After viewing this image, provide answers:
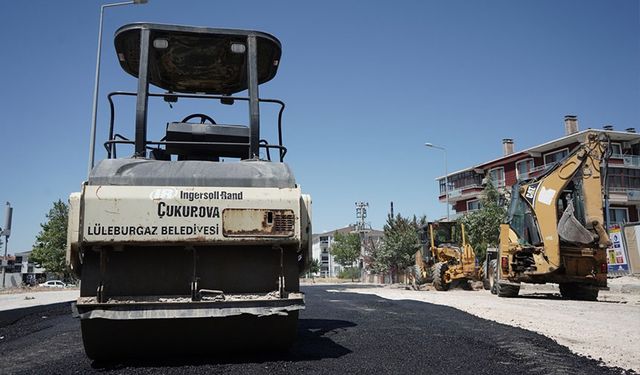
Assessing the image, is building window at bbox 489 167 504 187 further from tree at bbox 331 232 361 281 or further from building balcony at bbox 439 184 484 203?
tree at bbox 331 232 361 281

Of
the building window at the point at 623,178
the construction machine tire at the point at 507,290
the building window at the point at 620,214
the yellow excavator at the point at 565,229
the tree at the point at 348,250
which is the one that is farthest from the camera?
the tree at the point at 348,250

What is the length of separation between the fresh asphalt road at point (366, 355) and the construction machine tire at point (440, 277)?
41.8 feet

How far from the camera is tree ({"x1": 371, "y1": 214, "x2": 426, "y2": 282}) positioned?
1490 inches

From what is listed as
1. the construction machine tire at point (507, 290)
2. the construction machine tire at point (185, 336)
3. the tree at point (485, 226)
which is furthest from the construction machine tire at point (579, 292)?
the tree at point (485, 226)

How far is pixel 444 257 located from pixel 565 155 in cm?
1748

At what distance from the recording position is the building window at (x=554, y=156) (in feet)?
128

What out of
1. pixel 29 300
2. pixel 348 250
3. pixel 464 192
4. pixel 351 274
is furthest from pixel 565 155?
pixel 348 250

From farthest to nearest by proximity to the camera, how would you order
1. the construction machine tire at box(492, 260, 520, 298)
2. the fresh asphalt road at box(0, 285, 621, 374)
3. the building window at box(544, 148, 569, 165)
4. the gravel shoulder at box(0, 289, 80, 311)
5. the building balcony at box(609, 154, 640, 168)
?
the building window at box(544, 148, 569, 165) → the building balcony at box(609, 154, 640, 168) → the gravel shoulder at box(0, 289, 80, 311) → the construction machine tire at box(492, 260, 520, 298) → the fresh asphalt road at box(0, 285, 621, 374)

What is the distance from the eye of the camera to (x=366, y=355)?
4719 millimetres

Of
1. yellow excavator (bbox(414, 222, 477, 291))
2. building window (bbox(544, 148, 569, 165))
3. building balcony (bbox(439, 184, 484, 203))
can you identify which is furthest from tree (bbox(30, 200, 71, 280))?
building window (bbox(544, 148, 569, 165))

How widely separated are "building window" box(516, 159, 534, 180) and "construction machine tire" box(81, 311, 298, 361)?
136 ft

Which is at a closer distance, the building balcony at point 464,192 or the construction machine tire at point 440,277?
the construction machine tire at point 440,277

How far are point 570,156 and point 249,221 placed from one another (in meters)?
11.7

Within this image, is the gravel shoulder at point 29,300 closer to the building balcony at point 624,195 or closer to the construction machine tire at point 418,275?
the construction machine tire at point 418,275
